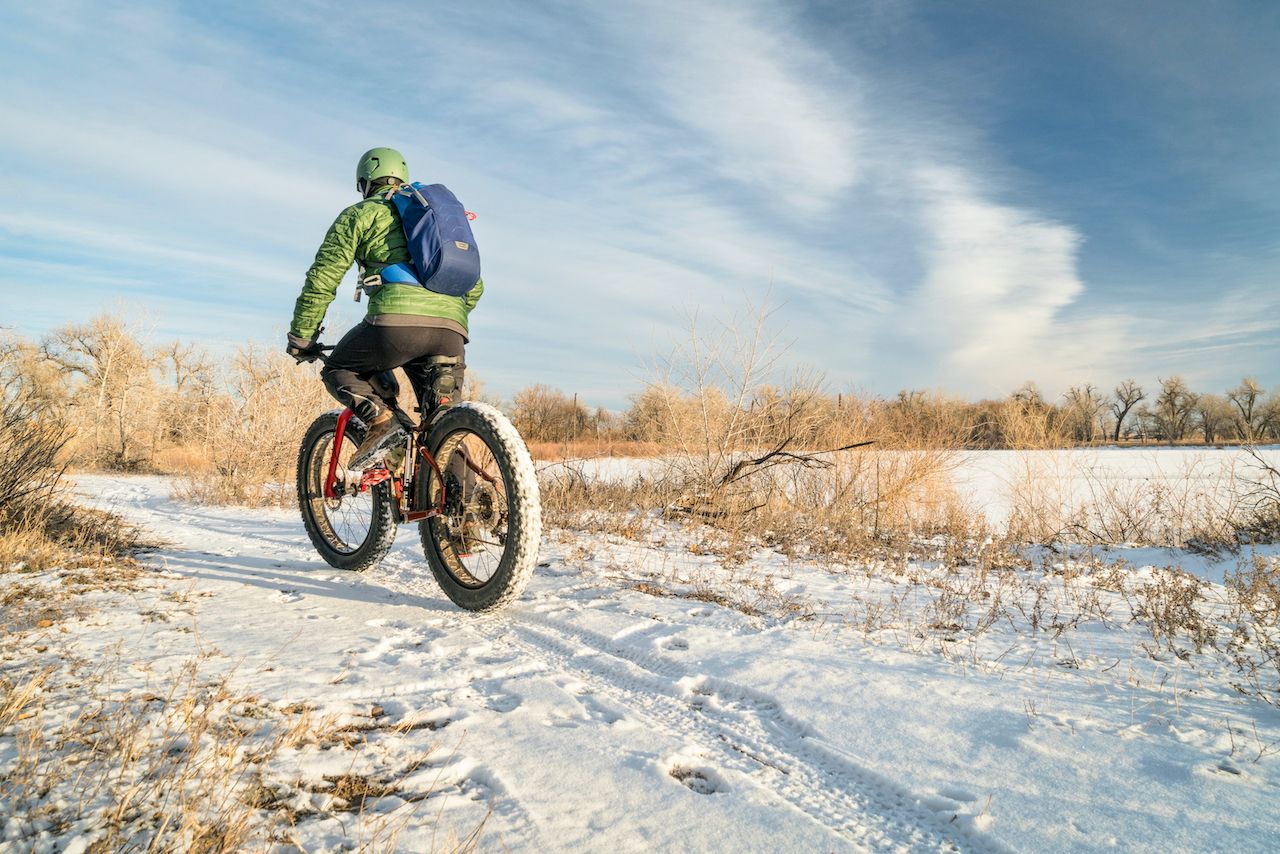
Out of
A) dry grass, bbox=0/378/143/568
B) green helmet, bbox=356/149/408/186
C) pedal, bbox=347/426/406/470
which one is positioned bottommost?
dry grass, bbox=0/378/143/568

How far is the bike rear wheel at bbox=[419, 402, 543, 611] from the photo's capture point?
3.23 metres

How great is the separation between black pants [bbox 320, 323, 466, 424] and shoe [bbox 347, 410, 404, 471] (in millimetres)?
68

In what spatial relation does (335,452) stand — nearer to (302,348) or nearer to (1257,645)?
(302,348)

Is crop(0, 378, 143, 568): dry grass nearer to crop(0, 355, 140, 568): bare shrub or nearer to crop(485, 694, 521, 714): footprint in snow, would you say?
crop(0, 355, 140, 568): bare shrub

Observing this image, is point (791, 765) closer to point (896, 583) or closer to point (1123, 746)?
point (1123, 746)

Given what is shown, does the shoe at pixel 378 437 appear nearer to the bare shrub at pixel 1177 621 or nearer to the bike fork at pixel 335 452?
the bike fork at pixel 335 452

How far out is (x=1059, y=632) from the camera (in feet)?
11.4

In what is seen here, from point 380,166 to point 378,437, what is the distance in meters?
1.68

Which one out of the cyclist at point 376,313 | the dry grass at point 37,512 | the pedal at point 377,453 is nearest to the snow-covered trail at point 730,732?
the pedal at point 377,453

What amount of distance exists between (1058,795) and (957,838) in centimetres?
38

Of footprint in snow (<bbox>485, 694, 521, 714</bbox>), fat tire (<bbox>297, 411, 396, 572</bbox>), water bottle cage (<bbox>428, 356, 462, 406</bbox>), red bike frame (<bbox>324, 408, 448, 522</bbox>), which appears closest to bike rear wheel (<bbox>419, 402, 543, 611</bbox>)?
red bike frame (<bbox>324, 408, 448, 522</bbox>)

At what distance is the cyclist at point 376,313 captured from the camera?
361cm

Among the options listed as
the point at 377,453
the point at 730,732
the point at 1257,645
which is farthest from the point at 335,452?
the point at 1257,645

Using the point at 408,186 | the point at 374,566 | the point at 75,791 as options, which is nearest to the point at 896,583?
the point at 374,566
